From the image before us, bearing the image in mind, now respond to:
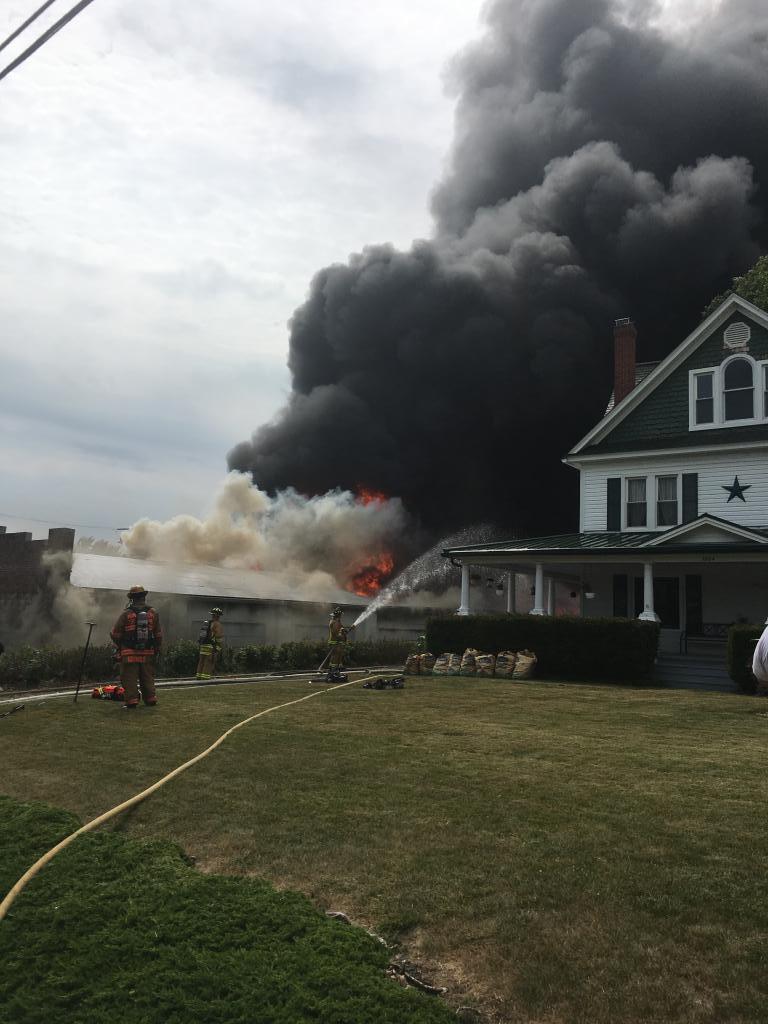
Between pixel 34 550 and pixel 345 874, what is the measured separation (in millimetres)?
22065

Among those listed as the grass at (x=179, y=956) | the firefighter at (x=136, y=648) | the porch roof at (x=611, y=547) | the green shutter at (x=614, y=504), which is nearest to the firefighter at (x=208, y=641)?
the firefighter at (x=136, y=648)

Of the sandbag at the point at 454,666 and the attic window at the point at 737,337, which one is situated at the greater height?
the attic window at the point at 737,337

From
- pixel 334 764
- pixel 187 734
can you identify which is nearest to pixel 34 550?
pixel 187 734

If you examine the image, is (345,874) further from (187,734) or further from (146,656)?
(146,656)

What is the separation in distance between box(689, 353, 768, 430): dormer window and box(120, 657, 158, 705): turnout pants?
17448 millimetres

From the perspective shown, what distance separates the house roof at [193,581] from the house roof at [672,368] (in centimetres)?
1168

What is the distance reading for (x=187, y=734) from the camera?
951cm

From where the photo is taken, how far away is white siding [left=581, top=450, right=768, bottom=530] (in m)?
21.7

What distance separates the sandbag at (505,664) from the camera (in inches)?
719

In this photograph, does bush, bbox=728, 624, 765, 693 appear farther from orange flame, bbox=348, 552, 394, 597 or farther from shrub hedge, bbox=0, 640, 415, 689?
orange flame, bbox=348, 552, 394, 597

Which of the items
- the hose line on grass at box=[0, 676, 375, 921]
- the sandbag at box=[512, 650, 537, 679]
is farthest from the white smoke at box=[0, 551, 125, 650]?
the hose line on grass at box=[0, 676, 375, 921]

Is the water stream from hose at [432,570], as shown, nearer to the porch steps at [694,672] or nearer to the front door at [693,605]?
the front door at [693,605]

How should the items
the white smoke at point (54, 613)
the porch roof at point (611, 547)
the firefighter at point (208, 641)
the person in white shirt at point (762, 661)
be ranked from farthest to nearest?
the white smoke at point (54, 613), the porch roof at point (611, 547), the firefighter at point (208, 641), the person in white shirt at point (762, 661)

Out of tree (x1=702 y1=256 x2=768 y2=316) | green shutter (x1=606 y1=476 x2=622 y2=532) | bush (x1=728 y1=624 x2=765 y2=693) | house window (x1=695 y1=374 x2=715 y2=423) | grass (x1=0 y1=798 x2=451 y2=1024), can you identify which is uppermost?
tree (x1=702 y1=256 x2=768 y2=316)
